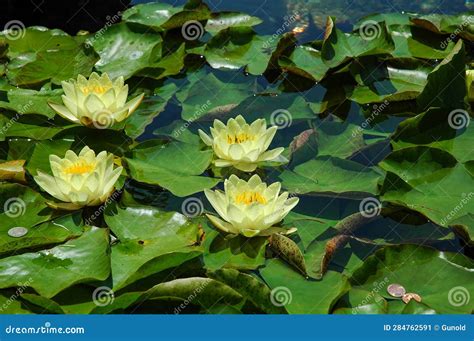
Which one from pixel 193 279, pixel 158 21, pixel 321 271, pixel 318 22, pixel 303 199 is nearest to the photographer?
pixel 193 279

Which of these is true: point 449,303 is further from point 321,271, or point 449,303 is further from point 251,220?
point 251,220

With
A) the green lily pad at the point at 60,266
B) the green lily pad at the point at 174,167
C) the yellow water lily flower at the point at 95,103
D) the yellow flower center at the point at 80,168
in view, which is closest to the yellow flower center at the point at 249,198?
the green lily pad at the point at 174,167

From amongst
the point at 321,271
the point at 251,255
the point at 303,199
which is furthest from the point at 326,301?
the point at 303,199

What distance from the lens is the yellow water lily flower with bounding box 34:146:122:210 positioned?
321 cm

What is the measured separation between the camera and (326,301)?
110 inches

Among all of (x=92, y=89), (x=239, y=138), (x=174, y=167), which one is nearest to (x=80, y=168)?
(x=174, y=167)

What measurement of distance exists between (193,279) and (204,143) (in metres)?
1.25

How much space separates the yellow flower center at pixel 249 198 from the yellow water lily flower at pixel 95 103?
1.09 meters

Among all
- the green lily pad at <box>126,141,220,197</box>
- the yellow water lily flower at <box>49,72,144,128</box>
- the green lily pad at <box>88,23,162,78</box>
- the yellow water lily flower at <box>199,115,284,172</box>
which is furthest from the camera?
the green lily pad at <box>88,23,162,78</box>

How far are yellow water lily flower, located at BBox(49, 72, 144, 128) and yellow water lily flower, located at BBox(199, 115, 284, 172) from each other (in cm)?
64

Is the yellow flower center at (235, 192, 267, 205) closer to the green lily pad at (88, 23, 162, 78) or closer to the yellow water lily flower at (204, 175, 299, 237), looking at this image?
the yellow water lily flower at (204, 175, 299, 237)

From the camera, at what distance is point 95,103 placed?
12.4 feet

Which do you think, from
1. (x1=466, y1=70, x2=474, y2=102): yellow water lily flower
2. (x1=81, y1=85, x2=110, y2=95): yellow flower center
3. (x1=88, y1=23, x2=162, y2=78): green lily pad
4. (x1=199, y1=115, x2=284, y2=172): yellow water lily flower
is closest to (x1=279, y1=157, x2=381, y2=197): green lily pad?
(x1=199, y1=115, x2=284, y2=172): yellow water lily flower

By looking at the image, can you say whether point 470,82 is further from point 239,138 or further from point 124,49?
point 124,49
